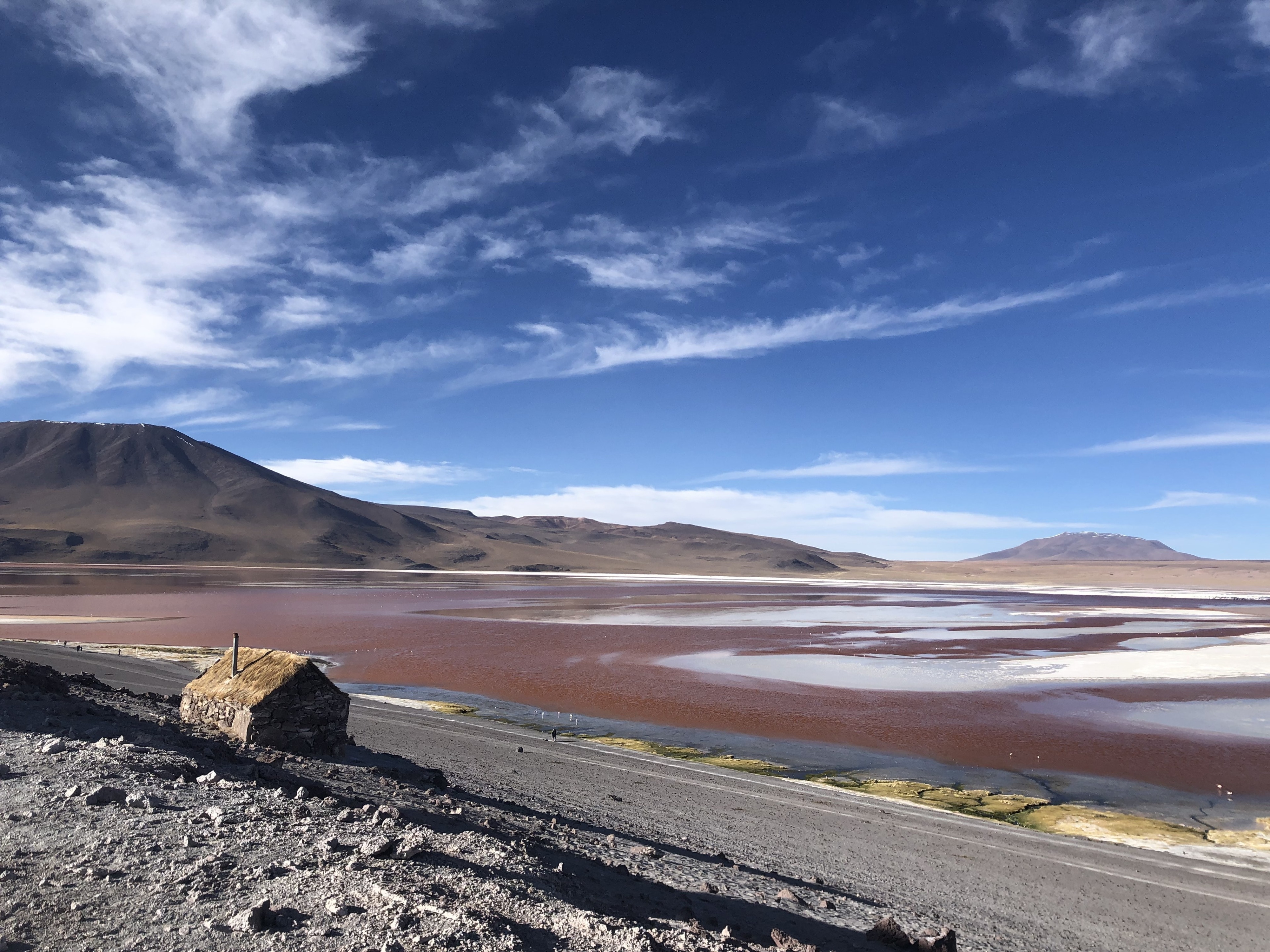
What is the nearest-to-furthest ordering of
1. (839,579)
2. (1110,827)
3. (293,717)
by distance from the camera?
(293,717), (1110,827), (839,579)

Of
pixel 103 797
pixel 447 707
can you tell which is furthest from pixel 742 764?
pixel 103 797

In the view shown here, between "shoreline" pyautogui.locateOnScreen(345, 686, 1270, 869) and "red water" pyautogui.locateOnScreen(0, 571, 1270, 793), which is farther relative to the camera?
"red water" pyautogui.locateOnScreen(0, 571, 1270, 793)

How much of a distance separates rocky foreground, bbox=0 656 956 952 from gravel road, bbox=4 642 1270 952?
136 cm

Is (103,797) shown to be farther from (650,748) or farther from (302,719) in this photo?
(650,748)

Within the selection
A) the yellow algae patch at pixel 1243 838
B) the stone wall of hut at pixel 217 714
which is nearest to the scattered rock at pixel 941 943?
the yellow algae patch at pixel 1243 838

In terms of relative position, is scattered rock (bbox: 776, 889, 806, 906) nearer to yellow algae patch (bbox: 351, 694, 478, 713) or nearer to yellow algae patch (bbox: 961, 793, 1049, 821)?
yellow algae patch (bbox: 961, 793, 1049, 821)

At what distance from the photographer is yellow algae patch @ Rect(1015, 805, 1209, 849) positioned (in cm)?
1357

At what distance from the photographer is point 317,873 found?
6031mm

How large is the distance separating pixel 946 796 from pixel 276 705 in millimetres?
13754

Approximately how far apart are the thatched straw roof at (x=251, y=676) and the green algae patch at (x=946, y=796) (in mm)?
11498

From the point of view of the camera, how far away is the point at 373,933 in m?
5.13

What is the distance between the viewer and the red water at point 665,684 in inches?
811

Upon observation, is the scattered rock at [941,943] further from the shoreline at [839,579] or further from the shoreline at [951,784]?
the shoreline at [839,579]

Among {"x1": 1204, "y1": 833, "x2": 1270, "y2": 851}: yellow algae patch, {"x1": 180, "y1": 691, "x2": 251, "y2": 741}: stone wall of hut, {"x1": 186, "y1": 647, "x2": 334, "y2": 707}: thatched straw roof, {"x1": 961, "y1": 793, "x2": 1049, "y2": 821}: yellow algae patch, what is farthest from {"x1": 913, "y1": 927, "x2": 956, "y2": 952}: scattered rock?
{"x1": 180, "y1": 691, "x2": 251, "y2": 741}: stone wall of hut
